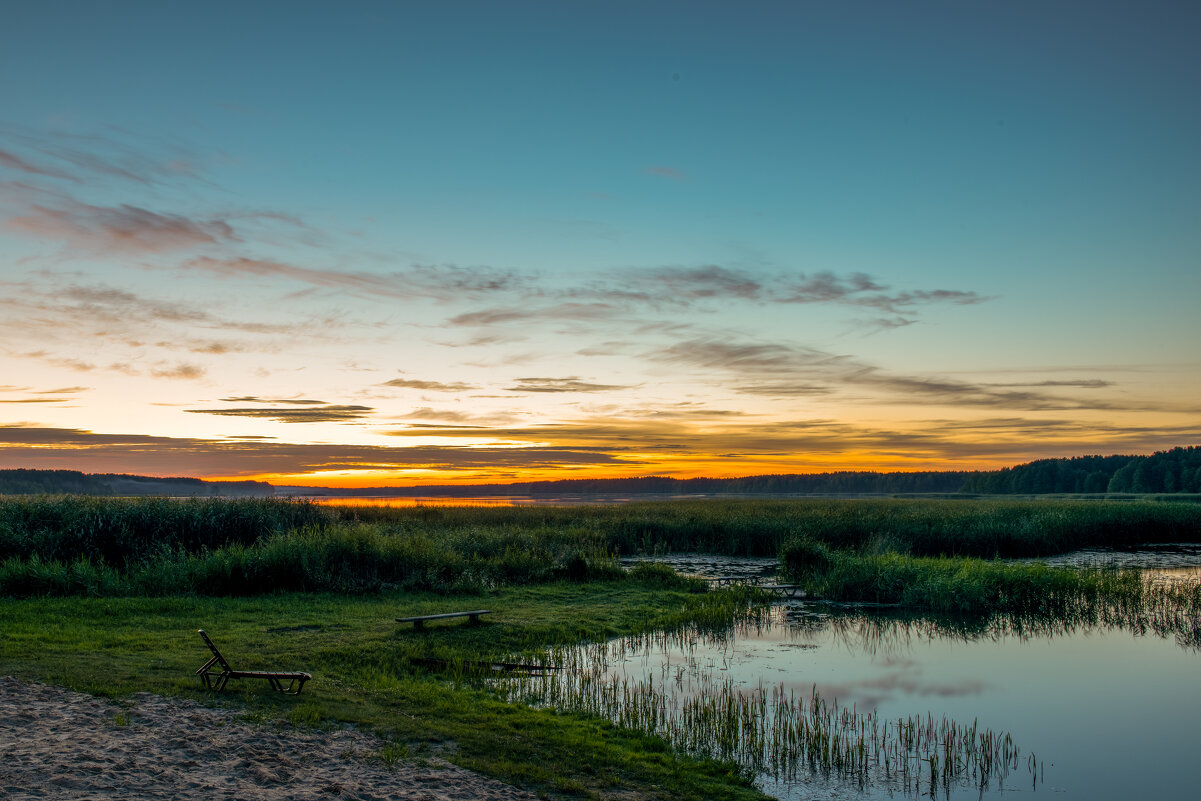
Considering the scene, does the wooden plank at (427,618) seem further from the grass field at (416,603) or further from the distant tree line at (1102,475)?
the distant tree line at (1102,475)

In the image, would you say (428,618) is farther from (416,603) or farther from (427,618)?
(416,603)

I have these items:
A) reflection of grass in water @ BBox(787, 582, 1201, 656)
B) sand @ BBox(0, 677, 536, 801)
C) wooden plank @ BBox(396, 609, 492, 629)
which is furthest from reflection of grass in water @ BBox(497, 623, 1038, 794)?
reflection of grass in water @ BBox(787, 582, 1201, 656)

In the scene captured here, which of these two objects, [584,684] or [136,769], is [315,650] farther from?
[136,769]

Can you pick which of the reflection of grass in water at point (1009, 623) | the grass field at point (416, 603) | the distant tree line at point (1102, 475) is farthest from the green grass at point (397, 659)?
the distant tree line at point (1102, 475)

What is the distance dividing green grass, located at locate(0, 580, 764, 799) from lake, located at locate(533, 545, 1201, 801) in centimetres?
173

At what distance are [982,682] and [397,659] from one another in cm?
1181

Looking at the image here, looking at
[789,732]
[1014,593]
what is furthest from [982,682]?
[1014,593]

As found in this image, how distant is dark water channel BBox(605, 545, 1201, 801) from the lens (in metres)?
10.1

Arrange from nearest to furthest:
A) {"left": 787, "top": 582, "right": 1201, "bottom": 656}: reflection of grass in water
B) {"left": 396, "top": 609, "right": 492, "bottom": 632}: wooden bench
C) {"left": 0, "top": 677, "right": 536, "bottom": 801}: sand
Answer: {"left": 0, "top": 677, "right": 536, "bottom": 801}: sand < {"left": 396, "top": 609, "right": 492, "bottom": 632}: wooden bench < {"left": 787, "top": 582, "right": 1201, "bottom": 656}: reflection of grass in water

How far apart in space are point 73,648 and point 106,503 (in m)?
17.2

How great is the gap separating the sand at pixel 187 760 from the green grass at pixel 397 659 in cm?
58

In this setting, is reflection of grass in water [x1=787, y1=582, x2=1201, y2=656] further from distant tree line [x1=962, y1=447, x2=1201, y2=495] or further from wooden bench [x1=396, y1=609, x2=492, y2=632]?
distant tree line [x1=962, y1=447, x2=1201, y2=495]

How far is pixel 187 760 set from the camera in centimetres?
791

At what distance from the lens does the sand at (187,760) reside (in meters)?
7.12
